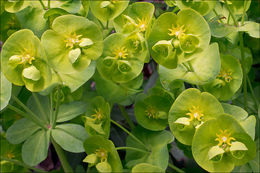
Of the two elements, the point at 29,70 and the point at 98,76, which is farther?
the point at 98,76

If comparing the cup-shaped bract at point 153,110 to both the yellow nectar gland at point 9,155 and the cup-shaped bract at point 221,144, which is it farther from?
the yellow nectar gland at point 9,155

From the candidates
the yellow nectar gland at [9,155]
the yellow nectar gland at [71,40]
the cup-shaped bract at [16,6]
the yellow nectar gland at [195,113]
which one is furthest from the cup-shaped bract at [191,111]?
the yellow nectar gland at [9,155]

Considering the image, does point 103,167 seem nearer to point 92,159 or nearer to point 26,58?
point 92,159

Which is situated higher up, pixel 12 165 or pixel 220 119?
pixel 220 119

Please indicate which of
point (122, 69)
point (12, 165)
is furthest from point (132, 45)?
Answer: point (12, 165)

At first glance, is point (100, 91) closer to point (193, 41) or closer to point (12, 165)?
point (193, 41)

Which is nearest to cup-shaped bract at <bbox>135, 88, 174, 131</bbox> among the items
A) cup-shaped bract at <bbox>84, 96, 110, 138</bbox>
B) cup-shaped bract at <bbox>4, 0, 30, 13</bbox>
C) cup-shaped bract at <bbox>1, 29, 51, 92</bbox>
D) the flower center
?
the flower center

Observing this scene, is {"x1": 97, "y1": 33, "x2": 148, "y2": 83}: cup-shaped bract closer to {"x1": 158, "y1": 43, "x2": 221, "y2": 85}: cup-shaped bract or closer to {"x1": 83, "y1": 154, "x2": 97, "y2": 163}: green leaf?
{"x1": 158, "y1": 43, "x2": 221, "y2": 85}: cup-shaped bract
